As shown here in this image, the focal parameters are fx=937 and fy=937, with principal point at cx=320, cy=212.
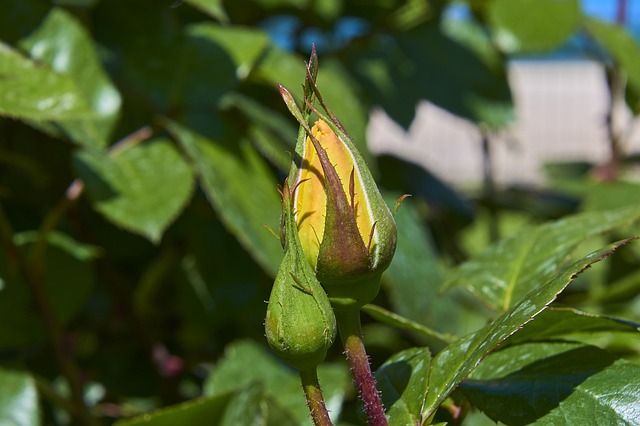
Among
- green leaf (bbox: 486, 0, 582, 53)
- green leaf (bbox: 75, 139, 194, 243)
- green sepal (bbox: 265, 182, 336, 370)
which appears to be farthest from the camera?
green leaf (bbox: 486, 0, 582, 53)

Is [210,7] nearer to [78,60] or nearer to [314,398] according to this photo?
[78,60]

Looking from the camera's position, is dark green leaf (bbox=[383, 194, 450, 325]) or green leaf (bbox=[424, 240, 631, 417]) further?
dark green leaf (bbox=[383, 194, 450, 325])

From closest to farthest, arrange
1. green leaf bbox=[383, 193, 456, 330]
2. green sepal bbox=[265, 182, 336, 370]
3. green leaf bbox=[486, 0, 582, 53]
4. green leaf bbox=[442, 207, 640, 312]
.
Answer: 1. green sepal bbox=[265, 182, 336, 370]
2. green leaf bbox=[442, 207, 640, 312]
3. green leaf bbox=[383, 193, 456, 330]
4. green leaf bbox=[486, 0, 582, 53]

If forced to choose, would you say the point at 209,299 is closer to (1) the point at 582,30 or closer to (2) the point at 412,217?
(2) the point at 412,217

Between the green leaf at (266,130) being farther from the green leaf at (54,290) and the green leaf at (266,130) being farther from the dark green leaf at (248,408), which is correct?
the dark green leaf at (248,408)

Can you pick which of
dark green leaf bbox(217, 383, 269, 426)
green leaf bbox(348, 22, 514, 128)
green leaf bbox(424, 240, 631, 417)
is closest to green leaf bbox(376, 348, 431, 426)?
green leaf bbox(424, 240, 631, 417)

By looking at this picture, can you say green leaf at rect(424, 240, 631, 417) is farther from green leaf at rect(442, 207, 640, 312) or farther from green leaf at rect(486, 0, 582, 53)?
green leaf at rect(486, 0, 582, 53)

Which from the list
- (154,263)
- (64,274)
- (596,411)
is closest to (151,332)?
(154,263)

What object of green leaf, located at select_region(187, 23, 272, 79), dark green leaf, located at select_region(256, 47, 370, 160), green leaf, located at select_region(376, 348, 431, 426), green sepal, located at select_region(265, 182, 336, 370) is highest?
green sepal, located at select_region(265, 182, 336, 370)
